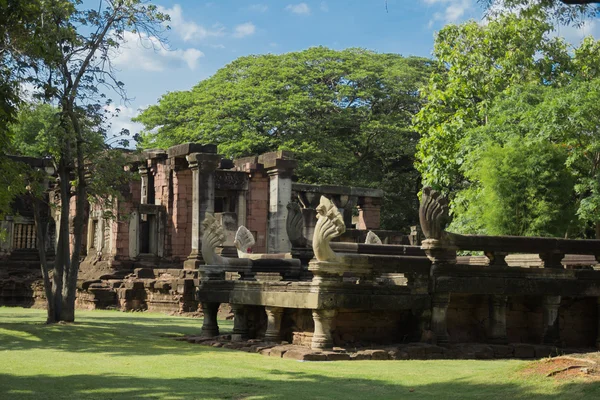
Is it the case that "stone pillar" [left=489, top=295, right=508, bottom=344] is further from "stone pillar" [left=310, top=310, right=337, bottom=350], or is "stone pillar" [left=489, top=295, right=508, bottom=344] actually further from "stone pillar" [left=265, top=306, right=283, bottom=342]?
"stone pillar" [left=265, top=306, right=283, bottom=342]

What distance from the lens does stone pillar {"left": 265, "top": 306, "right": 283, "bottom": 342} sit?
14047 millimetres

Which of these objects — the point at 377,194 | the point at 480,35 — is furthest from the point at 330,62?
the point at 480,35

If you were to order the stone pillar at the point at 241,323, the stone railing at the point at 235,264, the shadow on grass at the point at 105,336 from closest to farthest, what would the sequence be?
the shadow on grass at the point at 105,336, the stone pillar at the point at 241,323, the stone railing at the point at 235,264

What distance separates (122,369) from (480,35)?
2490 centimetres

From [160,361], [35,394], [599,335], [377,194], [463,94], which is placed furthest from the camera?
[377,194]

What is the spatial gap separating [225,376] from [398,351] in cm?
351

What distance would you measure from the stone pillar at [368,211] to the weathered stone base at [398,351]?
87.2 ft

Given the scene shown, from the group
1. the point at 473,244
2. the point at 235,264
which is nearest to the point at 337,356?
the point at 473,244

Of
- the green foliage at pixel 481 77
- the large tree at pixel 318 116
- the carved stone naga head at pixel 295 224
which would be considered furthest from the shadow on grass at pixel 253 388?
the large tree at pixel 318 116

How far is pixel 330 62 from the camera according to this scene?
52.8 m

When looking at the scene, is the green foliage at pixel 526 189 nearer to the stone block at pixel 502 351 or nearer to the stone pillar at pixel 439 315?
the stone block at pixel 502 351

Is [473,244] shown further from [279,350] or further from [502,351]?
[279,350]

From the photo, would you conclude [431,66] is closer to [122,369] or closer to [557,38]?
[557,38]

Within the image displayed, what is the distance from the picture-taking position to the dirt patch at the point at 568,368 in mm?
8695
